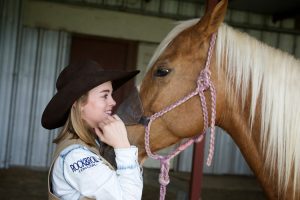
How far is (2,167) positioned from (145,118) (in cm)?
525

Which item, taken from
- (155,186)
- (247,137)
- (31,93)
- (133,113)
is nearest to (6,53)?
(31,93)

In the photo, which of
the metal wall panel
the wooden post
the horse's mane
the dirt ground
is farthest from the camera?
the metal wall panel

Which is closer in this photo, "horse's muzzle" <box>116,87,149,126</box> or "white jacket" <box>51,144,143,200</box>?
"white jacket" <box>51,144,143,200</box>

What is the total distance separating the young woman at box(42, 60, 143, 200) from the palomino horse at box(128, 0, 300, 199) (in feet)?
0.73

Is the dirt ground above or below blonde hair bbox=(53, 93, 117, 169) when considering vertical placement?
below

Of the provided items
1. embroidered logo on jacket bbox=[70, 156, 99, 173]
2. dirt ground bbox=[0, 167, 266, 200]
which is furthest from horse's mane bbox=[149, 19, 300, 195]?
dirt ground bbox=[0, 167, 266, 200]

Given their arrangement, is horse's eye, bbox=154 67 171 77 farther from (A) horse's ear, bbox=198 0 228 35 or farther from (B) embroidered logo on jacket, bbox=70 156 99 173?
(B) embroidered logo on jacket, bbox=70 156 99 173

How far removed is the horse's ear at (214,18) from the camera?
1.56m

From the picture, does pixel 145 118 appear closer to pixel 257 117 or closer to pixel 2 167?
pixel 257 117

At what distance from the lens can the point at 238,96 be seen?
1.64m

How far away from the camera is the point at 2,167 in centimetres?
630

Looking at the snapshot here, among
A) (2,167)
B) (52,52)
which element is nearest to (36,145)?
(2,167)

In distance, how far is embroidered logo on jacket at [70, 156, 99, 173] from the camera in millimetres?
1299

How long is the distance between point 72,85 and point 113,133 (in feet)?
0.73
